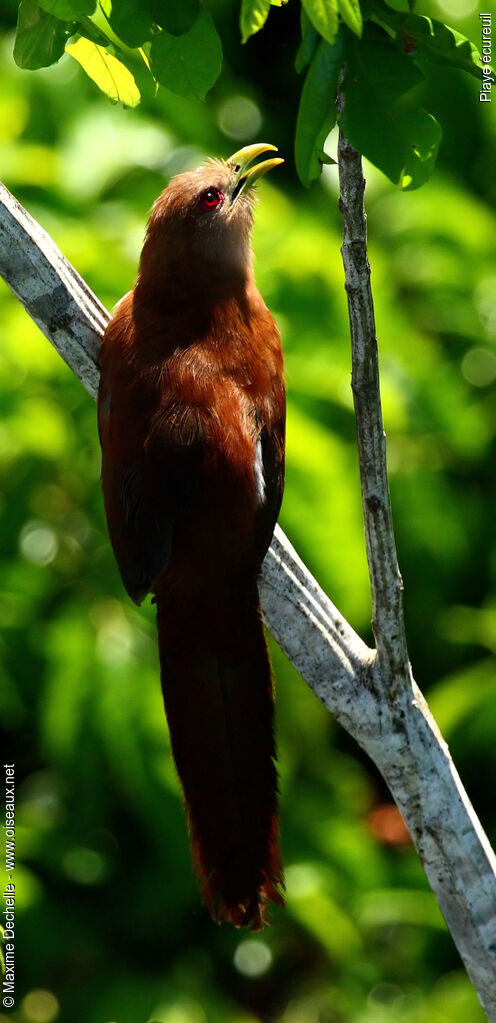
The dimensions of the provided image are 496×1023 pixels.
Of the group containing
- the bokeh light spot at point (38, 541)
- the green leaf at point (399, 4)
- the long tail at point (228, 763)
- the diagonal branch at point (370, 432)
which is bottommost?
the long tail at point (228, 763)

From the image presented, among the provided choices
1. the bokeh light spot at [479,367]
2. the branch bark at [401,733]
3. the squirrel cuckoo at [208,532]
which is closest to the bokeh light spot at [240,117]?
the bokeh light spot at [479,367]

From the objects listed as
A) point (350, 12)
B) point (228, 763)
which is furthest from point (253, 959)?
point (350, 12)

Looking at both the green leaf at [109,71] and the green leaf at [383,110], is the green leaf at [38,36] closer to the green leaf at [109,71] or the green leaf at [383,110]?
the green leaf at [109,71]

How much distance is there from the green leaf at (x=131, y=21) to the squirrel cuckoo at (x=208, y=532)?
0.97 metres

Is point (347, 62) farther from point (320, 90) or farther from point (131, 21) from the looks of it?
point (131, 21)

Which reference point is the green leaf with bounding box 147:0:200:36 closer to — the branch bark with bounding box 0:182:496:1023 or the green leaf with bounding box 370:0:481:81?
the green leaf with bounding box 370:0:481:81

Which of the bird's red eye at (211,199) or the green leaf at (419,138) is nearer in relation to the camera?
the green leaf at (419,138)

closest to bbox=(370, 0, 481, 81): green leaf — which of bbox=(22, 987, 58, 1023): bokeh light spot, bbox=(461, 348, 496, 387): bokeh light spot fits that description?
bbox=(461, 348, 496, 387): bokeh light spot

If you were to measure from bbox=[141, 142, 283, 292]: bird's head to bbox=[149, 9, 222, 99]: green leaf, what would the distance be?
1106 millimetres

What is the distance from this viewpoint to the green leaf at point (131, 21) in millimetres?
1521

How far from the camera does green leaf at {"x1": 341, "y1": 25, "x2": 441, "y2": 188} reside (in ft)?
5.09

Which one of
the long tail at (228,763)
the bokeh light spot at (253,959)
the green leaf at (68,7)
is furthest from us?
the bokeh light spot at (253,959)

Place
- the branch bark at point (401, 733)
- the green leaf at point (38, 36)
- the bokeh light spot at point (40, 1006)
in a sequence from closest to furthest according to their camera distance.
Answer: the green leaf at point (38, 36), the branch bark at point (401, 733), the bokeh light spot at point (40, 1006)

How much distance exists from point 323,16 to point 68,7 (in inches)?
16.1
